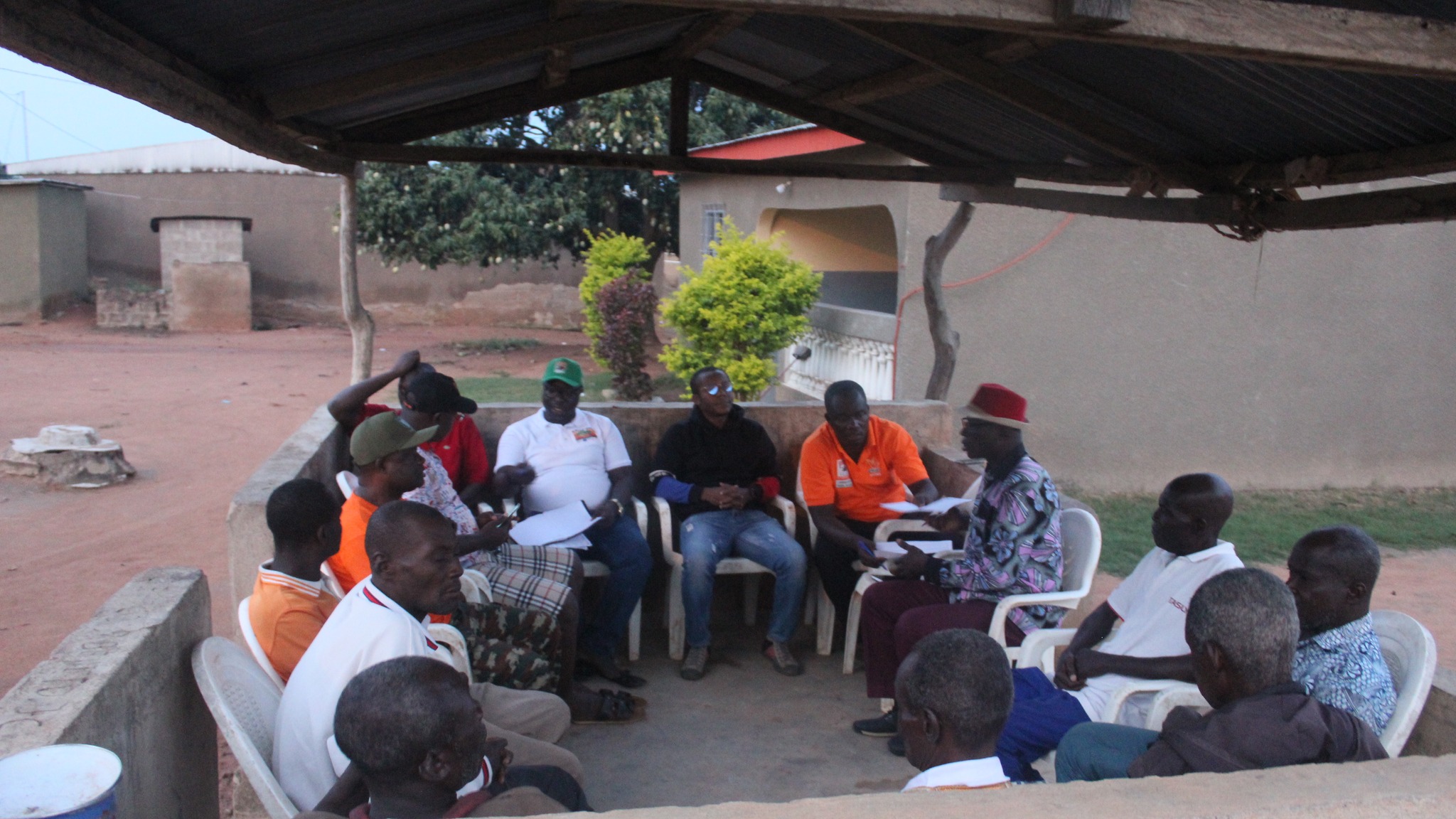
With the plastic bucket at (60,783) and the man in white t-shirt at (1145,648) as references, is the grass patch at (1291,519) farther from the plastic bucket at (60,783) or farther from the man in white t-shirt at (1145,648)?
the plastic bucket at (60,783)

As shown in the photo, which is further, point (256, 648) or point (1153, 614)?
point (1153, 614)

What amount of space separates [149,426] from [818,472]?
8.70 metres

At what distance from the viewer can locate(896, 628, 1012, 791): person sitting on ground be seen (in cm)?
206

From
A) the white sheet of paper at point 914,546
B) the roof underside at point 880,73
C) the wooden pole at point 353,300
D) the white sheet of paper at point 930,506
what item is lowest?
the white sheet of paper at point 914,546

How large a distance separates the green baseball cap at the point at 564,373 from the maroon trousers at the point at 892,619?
1656 millimetres

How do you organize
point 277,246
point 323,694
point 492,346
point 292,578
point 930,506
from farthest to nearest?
point 277,246 → point 492,346 → point 930,506 → point 292,578 → point 323,694

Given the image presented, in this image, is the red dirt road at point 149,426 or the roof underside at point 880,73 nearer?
the roof underside at point 880,73

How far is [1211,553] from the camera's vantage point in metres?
3.24

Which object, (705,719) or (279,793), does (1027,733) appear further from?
(279,793)

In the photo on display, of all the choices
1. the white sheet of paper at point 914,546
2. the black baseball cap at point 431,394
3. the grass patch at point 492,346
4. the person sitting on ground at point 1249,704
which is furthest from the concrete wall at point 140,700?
the grass patch at point 492,346

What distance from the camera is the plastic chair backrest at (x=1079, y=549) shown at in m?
3.92

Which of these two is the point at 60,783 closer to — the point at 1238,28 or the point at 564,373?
the point at 1238,28

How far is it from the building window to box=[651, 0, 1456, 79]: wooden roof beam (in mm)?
11243

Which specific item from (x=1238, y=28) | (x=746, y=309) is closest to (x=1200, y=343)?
(x=746, y=309)
